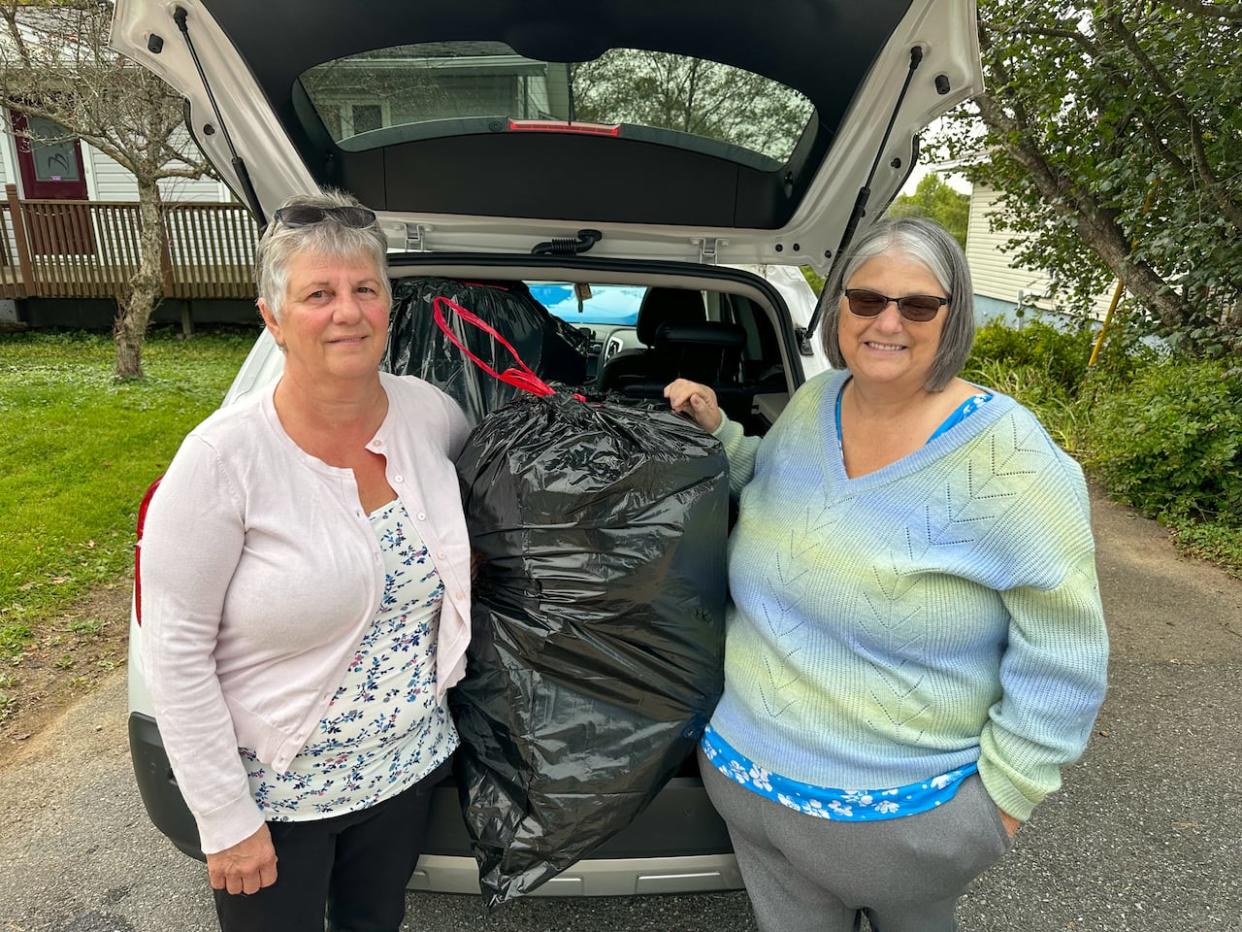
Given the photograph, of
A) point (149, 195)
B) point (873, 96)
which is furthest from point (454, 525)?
point (149, 195)

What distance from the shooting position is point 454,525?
4.78 ft

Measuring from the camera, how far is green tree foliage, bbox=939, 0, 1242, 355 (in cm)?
486

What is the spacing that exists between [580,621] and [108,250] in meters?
10.9

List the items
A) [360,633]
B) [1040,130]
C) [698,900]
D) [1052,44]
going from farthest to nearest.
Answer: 1. [1040,130]
2. [1052,44]
3. [698,900]
4. [360,633]

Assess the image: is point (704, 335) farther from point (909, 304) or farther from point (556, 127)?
point (909, 304)

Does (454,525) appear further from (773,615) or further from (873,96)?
(873,96)

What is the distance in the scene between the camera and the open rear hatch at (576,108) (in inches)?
69.6

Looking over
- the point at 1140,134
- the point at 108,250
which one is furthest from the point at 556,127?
the point at 108,250

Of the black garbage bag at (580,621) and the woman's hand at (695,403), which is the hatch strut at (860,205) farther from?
the black garbage bag at (580,621)

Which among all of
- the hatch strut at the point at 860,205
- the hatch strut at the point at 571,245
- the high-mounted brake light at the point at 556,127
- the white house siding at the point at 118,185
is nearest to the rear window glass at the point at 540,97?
the high-mounted brake light at the point at 556,127

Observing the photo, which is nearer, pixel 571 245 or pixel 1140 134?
pixel 571 245

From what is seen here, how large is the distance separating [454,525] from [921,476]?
2.58ft

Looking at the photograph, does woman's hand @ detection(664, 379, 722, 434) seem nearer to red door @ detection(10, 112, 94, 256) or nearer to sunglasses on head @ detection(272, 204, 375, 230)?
sunglasses on head @ detection(272, 204, 375, 230)

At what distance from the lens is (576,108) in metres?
2.08
